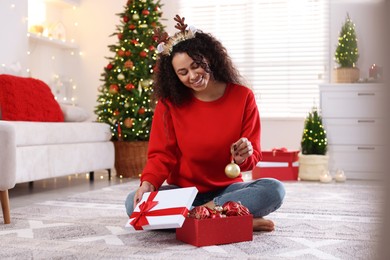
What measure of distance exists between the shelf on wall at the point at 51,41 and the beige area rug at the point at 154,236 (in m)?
2.27

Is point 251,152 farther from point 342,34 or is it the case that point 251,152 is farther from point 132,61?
point 342,34

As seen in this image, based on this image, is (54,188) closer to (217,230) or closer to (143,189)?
(143,189)

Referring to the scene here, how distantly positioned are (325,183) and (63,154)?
1.92 metres

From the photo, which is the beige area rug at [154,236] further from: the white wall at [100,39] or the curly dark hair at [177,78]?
the white wall at [100,39]

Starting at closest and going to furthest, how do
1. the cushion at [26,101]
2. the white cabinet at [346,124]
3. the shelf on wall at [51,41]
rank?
the cushion at [26,101] → the white cabinet at [346,124] → the shelf on wall at [51,41]

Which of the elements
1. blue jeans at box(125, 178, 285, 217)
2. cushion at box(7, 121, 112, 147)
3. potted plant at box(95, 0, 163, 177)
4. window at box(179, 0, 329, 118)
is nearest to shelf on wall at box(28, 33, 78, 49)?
potted plant at box(95, 0, 163, 177)

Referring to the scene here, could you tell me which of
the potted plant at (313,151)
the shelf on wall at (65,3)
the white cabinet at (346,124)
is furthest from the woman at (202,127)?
the shelf on wall at (65,3)

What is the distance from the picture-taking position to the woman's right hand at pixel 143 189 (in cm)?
172

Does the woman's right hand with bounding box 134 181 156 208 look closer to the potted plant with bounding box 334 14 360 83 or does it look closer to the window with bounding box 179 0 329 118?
the potted plant with bounding box 334 14 360 83

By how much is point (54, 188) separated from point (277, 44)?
2.57 metres

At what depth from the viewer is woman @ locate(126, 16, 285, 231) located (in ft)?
5.76

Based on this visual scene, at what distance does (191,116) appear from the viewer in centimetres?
183

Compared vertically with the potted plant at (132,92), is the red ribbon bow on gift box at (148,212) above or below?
below

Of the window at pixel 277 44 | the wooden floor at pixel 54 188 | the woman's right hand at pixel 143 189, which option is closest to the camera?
the woman's right hand at pixel 143 189
